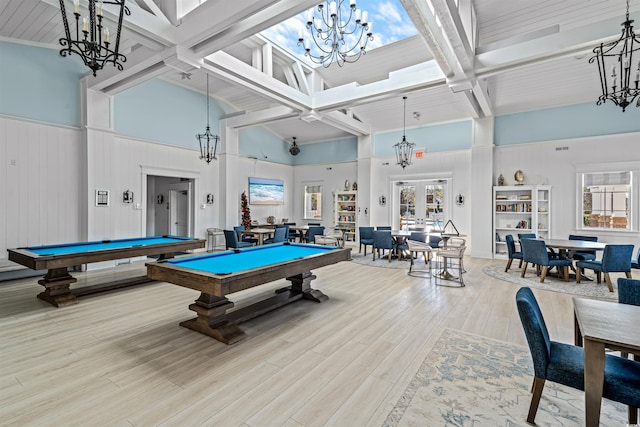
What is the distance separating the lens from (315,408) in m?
2.12

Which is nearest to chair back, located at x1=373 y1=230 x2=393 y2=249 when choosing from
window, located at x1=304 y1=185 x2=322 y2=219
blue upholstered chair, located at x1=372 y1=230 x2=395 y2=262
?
blue upholstered chair, located at x1=372 y1=230 x2=395 y2=262

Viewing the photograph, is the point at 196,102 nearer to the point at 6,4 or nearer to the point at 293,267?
the point at 6,4

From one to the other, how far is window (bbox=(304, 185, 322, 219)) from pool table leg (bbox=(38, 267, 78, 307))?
8.33 metres

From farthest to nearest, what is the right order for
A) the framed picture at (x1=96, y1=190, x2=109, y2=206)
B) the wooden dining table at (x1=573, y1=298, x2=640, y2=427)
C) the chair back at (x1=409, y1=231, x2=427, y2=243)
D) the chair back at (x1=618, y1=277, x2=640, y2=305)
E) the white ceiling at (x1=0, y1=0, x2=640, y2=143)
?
the chair back at (x1=409, y1=231, x2=427, y2=243)
the framed picture at (x1=96, y1=190, x2=109, y2=206)
the white ceiling at (x1=0, y1=0, x2=640, y2=143)
the chair back at (x1=618, y1=277, x2=640, y2=305)
the wooden dining table at (x1=573, y1=298, x2=640, y2=427)

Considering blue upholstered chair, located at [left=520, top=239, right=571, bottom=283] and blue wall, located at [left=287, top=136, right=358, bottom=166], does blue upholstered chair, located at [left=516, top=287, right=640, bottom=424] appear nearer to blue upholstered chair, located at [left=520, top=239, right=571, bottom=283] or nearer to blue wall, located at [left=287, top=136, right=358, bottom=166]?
blue upholstered chair, located at [left=520, top=239, right=571, bottom=283]

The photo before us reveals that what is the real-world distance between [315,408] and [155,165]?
7624mm

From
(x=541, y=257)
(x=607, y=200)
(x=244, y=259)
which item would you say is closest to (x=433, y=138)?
(x=607, y=200)

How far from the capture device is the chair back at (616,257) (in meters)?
4.94

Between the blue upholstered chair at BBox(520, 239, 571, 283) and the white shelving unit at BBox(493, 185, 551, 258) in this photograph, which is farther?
the white shelving unit at BBox(493, 185, 551, 258)

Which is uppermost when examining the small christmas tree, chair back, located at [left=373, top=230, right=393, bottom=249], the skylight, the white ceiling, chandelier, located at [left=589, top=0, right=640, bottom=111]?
the skylight

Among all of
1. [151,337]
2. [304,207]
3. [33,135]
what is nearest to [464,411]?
[151,337]

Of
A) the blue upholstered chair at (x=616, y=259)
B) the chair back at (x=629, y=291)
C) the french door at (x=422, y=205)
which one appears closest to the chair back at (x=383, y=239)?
the french door at (x=422, y=205)

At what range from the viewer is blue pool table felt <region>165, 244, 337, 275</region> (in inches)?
132

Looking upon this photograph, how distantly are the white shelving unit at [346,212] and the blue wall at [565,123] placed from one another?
480 centimetres
